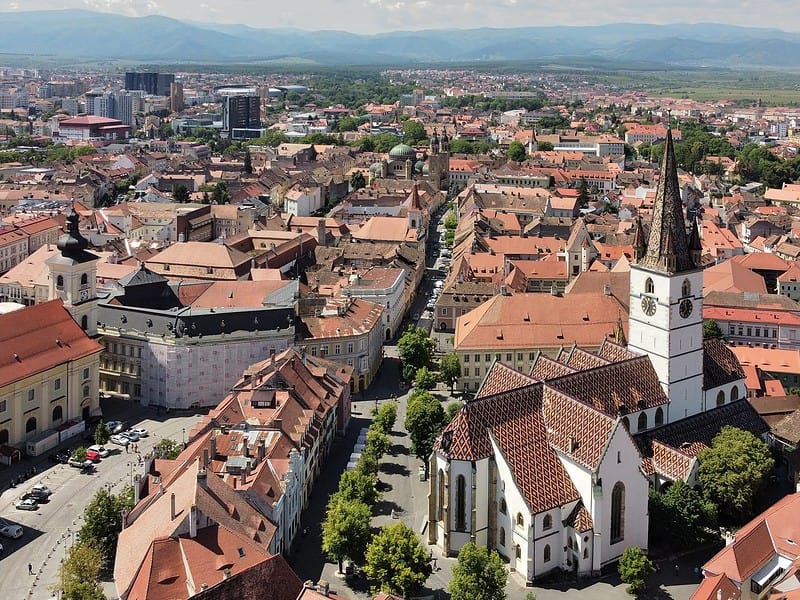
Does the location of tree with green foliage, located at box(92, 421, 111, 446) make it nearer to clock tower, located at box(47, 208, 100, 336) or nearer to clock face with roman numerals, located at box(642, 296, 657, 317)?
clock tower, located at box(47, 208, 100, 336)

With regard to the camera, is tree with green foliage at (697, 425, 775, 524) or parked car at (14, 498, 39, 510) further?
parked car at (14, 498, 39, 510)

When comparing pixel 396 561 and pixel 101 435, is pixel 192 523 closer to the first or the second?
pixel 396 561

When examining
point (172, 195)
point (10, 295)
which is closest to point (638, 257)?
point (10, 295)

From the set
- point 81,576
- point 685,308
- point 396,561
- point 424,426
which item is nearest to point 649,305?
point 685,308

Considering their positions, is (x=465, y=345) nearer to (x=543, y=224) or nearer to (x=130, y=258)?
(x=130, y=258)

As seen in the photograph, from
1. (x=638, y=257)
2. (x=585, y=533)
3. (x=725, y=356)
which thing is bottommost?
A: (x=585, y=533)

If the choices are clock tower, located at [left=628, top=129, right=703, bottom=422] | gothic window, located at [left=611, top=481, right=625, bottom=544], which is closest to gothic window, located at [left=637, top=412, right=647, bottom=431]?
clock tower, located at [left=628, top=129, right=703, bottom=422]
